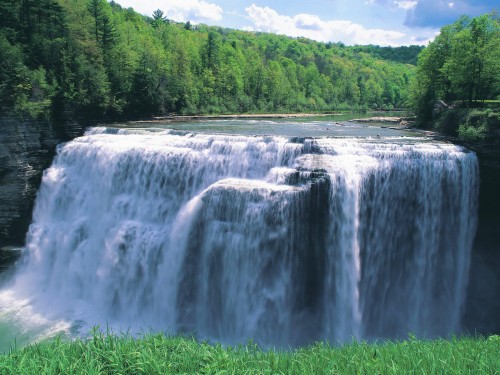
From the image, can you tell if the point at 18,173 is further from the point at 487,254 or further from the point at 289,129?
the point at 487,254

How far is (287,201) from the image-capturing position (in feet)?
45.6

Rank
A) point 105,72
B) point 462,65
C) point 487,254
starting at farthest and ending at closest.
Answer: point 105,72, point 462,65, point 487,254

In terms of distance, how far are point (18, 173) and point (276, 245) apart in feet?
46.2

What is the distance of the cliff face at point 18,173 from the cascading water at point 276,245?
3.39 meters

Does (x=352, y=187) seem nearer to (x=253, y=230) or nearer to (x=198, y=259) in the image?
(x=253, y=230)

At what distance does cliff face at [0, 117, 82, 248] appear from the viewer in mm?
20031

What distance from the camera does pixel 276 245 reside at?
14203mm

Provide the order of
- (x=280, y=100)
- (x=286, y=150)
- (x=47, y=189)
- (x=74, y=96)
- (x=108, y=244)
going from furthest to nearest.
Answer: (x=280, y=100) → (x=74, y=96) → (x=47, y=189) → (x=108, y=244) → (x=286, y=150)

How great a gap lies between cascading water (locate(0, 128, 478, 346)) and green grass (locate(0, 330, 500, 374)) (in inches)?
278

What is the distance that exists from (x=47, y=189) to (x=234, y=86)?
3862 centimetres

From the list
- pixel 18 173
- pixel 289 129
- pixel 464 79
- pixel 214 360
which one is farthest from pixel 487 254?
pixel 18 173

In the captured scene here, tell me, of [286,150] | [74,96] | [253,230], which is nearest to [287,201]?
[253,230]

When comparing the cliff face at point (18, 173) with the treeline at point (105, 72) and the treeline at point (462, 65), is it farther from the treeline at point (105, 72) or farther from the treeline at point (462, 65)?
the treeline at point (462, 65)

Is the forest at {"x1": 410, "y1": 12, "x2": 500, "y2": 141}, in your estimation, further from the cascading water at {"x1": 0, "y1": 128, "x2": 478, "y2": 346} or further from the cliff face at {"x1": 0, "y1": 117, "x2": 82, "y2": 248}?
the cliff face at {"x1": 0, "y1": 117, "x2": 82, "y2": 248}
